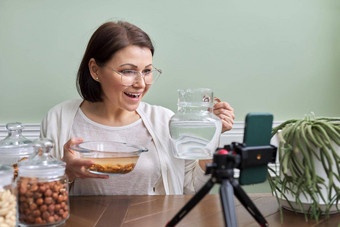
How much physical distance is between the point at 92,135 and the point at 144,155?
238 mm

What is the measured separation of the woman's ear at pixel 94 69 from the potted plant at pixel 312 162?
891 mm

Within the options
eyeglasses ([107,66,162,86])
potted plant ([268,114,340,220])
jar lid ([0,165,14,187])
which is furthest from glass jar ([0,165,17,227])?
eyeglasses ([107,66,162,86])

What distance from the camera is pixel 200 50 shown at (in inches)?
72.7

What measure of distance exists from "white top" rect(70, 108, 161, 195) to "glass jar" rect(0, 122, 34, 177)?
49 cm

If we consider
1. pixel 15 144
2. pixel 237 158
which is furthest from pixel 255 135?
pixel 15 144

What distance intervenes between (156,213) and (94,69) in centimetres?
80

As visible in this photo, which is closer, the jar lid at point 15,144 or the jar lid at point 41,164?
the jar lid at point 41,164

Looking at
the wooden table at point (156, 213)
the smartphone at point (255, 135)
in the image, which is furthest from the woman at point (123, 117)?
the smartphone at point (255, 135)

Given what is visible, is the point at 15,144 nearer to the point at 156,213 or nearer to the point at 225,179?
the point at 156,213

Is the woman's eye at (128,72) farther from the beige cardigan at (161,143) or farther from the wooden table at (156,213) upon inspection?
the wooden table at (156,213)

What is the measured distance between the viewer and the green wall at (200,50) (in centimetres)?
181

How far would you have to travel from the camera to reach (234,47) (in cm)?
186

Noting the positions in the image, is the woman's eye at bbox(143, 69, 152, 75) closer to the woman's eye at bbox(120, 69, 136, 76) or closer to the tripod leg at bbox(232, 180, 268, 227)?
the woman's eye at bbox(120, 69, 136, 76)

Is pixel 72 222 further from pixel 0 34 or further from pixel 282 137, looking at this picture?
pixel 0 34
